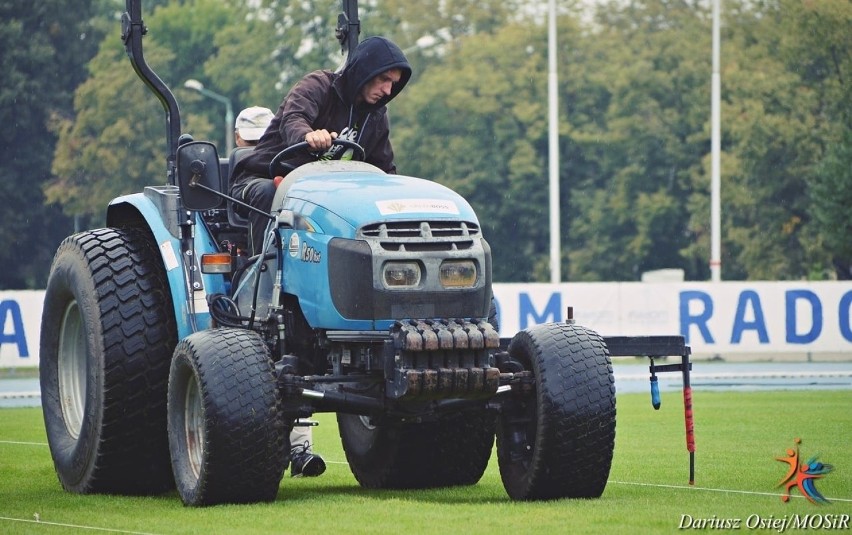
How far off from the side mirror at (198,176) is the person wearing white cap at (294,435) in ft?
6.32

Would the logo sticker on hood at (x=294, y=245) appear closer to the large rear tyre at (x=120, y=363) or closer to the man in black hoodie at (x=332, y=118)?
the man in black hoodie at (x=332, y=118)

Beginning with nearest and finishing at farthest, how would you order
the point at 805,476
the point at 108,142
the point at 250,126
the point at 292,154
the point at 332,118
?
the point at 292,154 → the point at 332,118 → the point at 805,476 → the point at 250,126 → the point at 108,142

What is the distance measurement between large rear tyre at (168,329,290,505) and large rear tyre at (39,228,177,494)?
0.98 metres

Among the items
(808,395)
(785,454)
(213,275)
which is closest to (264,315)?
(213,275)

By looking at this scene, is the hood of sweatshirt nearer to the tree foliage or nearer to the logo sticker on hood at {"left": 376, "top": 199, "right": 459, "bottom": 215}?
the logo sticker on hood at {"left": 376, "top": 199, "right": 459, "bottom": 215}

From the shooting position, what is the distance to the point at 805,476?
36.8ft

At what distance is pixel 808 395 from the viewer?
2302 cm

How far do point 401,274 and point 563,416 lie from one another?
118 cm

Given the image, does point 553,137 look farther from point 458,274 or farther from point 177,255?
point 458,274

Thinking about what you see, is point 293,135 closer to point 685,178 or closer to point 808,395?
point 808,395

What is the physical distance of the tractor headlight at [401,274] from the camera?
959cm

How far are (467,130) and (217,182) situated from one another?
187 feet

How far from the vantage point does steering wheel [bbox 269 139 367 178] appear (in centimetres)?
1052

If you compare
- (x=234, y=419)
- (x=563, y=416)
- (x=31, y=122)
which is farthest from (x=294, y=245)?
(x=31, y=122)
